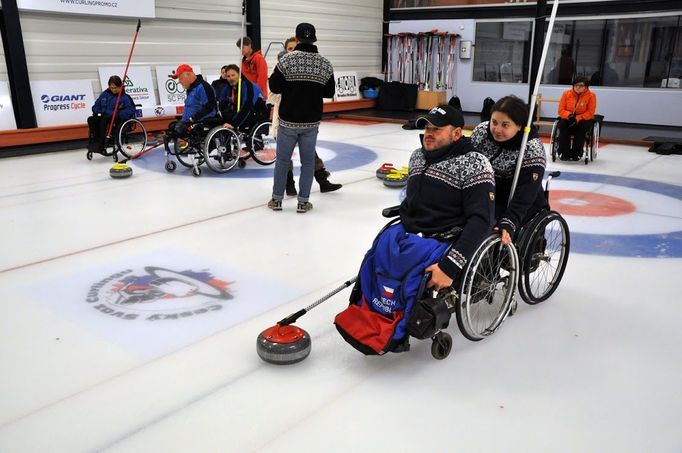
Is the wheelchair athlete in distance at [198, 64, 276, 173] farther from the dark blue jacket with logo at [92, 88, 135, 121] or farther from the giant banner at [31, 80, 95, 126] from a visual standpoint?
the giant banner at [31, 80, 95, 126]

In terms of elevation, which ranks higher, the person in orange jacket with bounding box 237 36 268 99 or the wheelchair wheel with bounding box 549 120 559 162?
the person in orange jacket with bounding box 237 36 268 99

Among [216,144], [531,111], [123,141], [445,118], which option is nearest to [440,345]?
[445,118]

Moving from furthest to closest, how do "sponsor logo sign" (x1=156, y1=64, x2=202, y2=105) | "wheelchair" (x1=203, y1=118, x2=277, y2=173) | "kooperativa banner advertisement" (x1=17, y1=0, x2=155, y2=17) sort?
"sponsor logo sign" (x1=156, y1=64, x2=202, y2=105) → "kooperativa banner advertisement" (x1=17, y1=0, x2=155, y2=17) → "wheelchair" (x1=203, y1=118, x2=277, y2=173)

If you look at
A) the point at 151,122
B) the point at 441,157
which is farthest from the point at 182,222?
the point at 151,122

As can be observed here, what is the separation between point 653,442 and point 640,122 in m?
9.21

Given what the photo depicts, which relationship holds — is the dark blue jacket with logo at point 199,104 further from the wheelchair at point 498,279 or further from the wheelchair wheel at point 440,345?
the wheelchair wheel at point 440,345

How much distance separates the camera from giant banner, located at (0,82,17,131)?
23.3 feet

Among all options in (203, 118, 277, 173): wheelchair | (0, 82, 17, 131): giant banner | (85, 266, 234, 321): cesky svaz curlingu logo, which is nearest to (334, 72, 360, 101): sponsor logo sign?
(203, 118, 277, 173): wheelchair

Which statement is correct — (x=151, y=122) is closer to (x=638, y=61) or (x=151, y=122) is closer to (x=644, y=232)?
(x=644, y=232)

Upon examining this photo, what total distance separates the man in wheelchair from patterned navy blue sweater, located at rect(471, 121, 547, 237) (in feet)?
11.7

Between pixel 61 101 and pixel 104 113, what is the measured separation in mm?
1629

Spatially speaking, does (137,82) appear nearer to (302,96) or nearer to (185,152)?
(185,152)

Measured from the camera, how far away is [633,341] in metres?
2.65

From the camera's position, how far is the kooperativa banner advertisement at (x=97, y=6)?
7.21 metres
